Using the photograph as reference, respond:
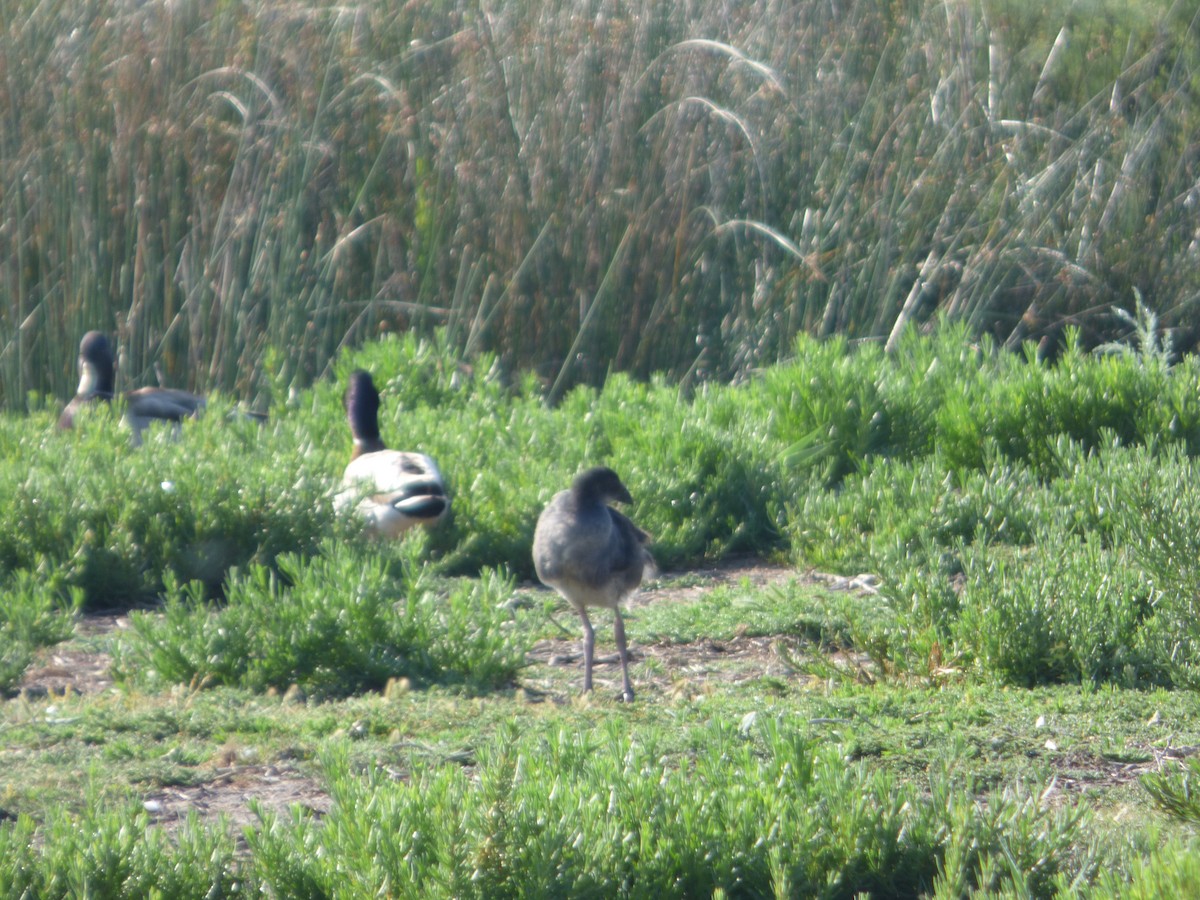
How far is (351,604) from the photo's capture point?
4836 millimetres

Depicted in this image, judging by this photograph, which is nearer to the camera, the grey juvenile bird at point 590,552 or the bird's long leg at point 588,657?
the bird's long leg at point 588,657

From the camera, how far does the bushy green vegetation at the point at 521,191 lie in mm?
9008

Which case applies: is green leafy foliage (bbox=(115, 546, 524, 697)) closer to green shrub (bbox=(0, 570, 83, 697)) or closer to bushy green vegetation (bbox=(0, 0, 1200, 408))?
green shrub (bbox=(0, 570, 83, 697))

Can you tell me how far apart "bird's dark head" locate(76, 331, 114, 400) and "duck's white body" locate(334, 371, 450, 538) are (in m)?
2.06

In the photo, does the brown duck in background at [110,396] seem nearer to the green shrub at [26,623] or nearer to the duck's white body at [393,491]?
the duck's white body at [393,491]

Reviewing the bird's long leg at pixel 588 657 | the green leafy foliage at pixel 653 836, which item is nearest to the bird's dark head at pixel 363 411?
the bird's long leg at pixel 588 657

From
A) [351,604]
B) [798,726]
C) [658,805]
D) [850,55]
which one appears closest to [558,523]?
[351,604]

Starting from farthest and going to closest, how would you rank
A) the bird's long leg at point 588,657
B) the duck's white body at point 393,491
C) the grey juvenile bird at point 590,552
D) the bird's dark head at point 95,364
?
the bird's dark head at point 95,364
the duck's white body at point 393,491
the grey juvenile bird at point 590,552
the bird's long leg at point 588,657

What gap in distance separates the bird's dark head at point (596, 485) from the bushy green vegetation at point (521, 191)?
3506 mm

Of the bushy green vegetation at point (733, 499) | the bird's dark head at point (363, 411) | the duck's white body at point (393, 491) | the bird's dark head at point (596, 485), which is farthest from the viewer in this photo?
the bird's dark head at point (363, 411)

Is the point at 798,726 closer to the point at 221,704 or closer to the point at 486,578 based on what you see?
the point at 221,704

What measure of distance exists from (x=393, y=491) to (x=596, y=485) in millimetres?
1410

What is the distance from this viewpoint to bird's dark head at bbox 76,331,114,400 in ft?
28.1

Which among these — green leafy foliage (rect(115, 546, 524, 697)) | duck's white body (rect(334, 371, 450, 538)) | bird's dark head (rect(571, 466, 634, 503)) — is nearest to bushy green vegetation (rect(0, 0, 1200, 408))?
duck's white body (rect(334, 371, 450, 538))
